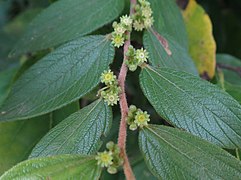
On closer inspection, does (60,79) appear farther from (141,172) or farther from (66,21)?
(141,172)

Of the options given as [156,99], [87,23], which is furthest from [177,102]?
[87,23]

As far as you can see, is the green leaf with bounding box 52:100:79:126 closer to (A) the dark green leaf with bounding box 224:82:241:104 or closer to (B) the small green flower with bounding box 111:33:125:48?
(B) the small green flower with bounding box 111:33:125:48

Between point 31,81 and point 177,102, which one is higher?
point 31,81

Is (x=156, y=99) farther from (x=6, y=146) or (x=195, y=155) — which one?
(x=6, y=146)

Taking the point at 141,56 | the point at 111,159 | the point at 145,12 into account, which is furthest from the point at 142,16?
the point at 111,159

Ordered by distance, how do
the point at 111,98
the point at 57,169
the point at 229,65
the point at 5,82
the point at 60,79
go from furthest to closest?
the point at 229,65, the point at 5,82, the point at 60,79, the point at 111,98, the point at 57,169
